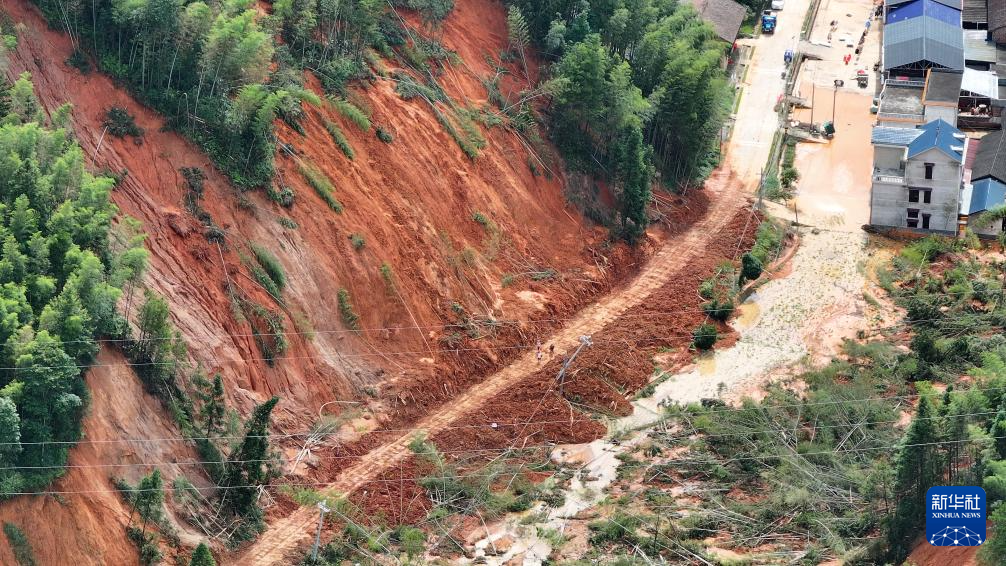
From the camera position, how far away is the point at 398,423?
53031 mm

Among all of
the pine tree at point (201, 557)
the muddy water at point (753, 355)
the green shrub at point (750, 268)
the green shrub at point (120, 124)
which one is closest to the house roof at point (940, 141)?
the muddy water at point (753, 355)

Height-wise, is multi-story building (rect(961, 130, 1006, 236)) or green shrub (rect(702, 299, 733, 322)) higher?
multi-story building (rect(961, 130, 1006, 236))

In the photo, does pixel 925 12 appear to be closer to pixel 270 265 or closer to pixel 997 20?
pixel 997 20

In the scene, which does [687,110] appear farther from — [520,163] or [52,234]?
[52,234]

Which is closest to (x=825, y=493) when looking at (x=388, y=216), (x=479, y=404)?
(x=479, y=404)

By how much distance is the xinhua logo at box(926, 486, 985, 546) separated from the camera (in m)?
45.5

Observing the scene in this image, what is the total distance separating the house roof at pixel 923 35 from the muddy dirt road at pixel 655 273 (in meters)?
6.05

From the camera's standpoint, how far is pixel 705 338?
59.7 meters

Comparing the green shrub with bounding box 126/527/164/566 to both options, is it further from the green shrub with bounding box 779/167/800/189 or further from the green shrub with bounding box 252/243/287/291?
the green shrub with bounding box 779/167/800/189

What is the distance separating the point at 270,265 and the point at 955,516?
81.6 ft

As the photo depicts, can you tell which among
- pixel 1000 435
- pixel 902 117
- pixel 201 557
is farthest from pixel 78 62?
pixel 902 117

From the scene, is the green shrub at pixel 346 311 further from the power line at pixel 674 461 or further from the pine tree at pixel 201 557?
the pine tree at pixel 201 557

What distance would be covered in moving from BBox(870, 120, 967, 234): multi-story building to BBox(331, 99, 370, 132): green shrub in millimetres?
24737

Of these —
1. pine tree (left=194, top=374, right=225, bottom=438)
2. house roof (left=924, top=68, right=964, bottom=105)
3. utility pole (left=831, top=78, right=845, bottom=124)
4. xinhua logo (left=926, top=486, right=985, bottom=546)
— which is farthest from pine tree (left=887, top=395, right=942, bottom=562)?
utility pole (left=831, top=78, right=845, bottom=124)
